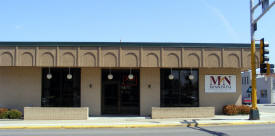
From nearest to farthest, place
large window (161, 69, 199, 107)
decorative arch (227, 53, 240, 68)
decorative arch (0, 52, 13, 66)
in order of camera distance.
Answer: decorative arch (0, 52, 13, 66), decorative arch (227, 53, 240, 68), large window (161, 69, 199, 107)

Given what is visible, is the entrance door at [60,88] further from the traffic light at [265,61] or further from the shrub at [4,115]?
the traffic light at [265,61]

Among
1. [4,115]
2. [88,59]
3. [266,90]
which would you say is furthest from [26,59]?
[266,90]

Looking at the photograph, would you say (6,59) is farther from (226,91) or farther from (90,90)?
(226,91)

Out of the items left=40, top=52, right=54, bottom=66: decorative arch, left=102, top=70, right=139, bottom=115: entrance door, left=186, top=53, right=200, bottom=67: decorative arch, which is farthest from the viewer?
A: left=102, top=70, right=139, bottom=115: entrance door

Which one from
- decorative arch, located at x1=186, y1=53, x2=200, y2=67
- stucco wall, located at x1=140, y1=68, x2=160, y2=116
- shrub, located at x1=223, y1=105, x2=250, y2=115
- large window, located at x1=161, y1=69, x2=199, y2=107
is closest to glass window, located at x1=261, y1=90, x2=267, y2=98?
shrub, located at x1=223, y1=105, x2=250, y2=115

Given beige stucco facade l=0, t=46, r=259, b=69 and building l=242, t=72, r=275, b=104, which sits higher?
beige stucco facade l=0, t=46, r=259, b=69

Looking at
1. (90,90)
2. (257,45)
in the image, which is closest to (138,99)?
(90,90)

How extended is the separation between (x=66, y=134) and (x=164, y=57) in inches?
328

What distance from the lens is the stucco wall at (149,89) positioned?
792 inches

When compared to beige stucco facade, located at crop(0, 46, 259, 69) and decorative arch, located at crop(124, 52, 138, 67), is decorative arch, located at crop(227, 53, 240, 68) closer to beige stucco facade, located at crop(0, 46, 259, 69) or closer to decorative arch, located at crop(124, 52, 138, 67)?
beige stucco facade, located at crop(0, 46, 259, 69)

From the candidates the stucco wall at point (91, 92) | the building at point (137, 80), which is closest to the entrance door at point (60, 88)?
the building at point (137, 80)

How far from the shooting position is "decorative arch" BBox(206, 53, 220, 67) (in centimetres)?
1875

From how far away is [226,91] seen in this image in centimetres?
2045

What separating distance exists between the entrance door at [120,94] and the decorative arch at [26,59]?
16.2 feet
